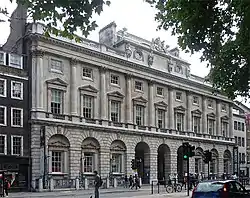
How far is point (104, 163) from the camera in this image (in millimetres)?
50250

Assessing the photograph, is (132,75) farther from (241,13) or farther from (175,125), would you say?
(241,13)

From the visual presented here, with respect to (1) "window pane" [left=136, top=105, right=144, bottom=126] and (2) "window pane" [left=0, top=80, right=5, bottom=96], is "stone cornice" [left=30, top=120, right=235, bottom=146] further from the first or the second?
(2) "window pane" [left=0, top=80, right=5, bottom=96]

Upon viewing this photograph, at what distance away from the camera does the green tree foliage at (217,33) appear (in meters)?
15.3

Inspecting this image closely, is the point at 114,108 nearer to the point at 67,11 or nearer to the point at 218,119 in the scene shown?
the point at 218,119

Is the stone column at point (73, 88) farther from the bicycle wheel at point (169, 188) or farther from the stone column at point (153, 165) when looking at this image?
the bicycle wheel at point (169, 188)

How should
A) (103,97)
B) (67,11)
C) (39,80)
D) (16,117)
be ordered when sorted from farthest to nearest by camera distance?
(103,97), (39,80), (16,117), (67,11)

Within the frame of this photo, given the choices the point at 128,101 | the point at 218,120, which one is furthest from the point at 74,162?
the point at 218,120

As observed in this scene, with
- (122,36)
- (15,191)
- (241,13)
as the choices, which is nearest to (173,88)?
(122,36)

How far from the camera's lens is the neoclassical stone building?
45469mm

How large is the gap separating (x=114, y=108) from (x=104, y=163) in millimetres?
7092

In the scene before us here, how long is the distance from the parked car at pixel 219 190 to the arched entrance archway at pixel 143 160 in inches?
1466

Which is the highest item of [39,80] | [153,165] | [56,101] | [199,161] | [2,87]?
[39,80]

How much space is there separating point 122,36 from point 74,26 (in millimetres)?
48430

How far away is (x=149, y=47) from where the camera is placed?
60.4m
